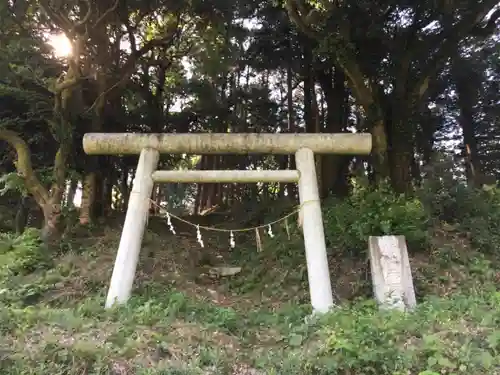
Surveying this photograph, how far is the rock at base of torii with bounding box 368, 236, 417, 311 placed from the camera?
5906mm

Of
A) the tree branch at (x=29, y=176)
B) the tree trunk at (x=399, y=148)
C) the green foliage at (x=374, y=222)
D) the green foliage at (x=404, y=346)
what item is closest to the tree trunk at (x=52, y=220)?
the tree branch at (x=29, y=176)

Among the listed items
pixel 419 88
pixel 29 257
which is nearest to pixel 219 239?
pixel 29 257

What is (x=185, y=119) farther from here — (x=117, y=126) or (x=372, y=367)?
(x=372, y=367)

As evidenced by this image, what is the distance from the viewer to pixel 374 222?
22.2ft

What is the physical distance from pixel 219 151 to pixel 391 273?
10.6 feet

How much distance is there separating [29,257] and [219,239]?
384cm

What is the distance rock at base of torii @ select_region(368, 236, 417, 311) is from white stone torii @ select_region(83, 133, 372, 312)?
0.77m

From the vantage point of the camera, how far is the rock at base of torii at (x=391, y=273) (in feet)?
19.4

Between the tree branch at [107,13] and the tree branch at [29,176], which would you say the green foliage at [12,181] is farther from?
the tree branch at [107,13]

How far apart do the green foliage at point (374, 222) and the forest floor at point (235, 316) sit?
27cm

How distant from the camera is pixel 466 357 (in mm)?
4180

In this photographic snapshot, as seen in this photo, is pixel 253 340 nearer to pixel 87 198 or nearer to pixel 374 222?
pixel 374 222

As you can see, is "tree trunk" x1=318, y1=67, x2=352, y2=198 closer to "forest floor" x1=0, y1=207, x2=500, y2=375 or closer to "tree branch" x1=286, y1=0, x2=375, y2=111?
"tree branch" x1=286, y1=0, x2=375, y2=111

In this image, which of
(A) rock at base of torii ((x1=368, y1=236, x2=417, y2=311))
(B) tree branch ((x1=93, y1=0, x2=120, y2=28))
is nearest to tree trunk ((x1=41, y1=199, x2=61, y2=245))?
(B) tree branch ((x1=93, y1=0, x2=120, y2=28))
